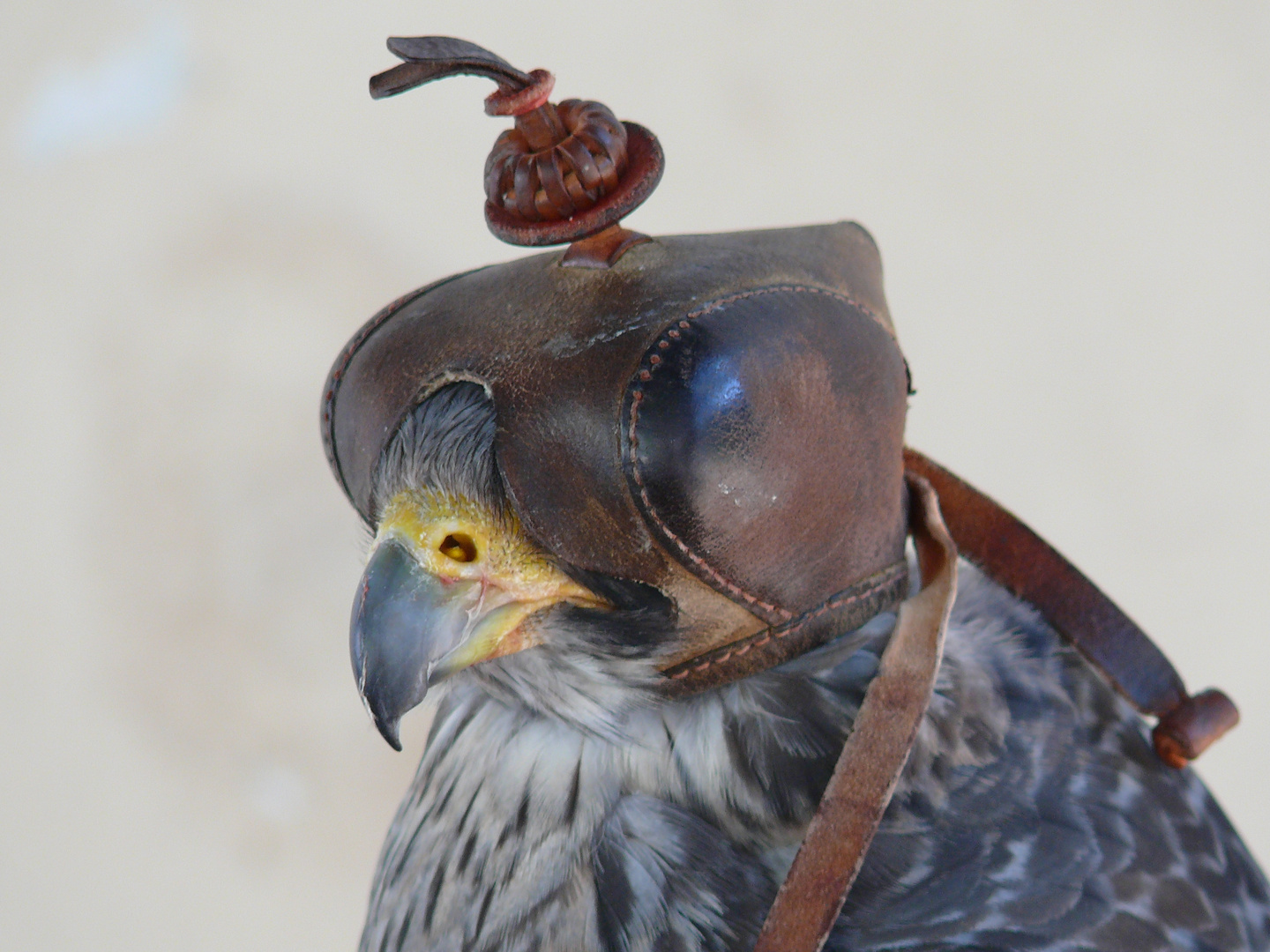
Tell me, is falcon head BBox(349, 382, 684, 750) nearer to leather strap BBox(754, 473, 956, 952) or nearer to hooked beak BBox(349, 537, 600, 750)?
hooked beak BBox(349, 537, 600, 750)

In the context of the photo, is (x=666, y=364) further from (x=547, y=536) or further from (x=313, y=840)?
(x=313, y=840)

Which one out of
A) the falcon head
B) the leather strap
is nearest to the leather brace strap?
the leather strap

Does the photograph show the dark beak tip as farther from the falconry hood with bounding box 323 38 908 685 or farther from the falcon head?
the falconry hood with bounding box 323 38 908 685

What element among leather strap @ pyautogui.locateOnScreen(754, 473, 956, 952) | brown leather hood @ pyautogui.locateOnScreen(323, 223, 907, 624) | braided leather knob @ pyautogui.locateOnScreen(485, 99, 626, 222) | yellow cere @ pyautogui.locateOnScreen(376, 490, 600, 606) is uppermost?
braided leather knob @ pyautogui.locateOnScreen(485, 99, 626, 222)

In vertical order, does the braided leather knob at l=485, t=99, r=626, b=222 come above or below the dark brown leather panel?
above

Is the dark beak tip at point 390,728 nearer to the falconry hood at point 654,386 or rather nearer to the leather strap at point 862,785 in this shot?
the falconry hood at point 654,386

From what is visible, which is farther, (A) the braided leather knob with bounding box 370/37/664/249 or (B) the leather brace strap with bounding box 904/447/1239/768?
(B) the leather brace strap with bounding box 904/447/1239/768

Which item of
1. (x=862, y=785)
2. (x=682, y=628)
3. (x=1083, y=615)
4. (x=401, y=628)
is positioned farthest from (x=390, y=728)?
(x=1083, y=615)
